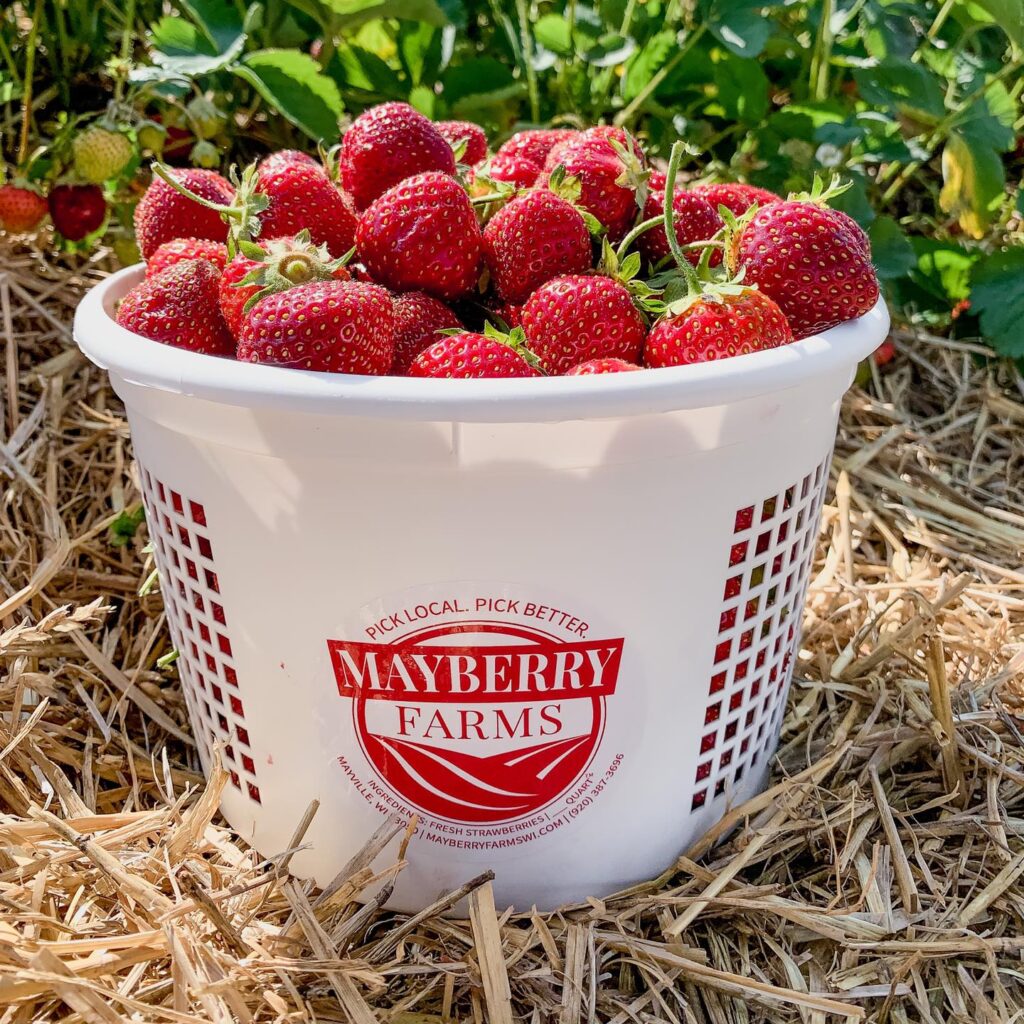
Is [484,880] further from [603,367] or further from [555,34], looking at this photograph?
[555,34]

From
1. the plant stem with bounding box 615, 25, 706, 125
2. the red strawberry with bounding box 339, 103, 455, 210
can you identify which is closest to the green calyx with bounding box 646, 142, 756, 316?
the red strawberry with bounding box 339, 103, 455, 210

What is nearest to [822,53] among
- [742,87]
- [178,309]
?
[742,87]

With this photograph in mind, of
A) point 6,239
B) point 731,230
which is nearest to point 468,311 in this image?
point 731,230

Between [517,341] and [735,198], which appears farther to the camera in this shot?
[735,198]

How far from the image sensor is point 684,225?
105 cm

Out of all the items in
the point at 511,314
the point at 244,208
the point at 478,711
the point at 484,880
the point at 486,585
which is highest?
the point at 244,208

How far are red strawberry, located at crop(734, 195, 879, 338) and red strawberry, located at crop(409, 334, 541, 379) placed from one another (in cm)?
22

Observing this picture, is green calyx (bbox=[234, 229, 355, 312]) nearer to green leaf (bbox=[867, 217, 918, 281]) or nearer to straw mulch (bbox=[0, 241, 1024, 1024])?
straw mulch (bbox=[0, 241, 1024, 1024])

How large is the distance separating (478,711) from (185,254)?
0.49 metres

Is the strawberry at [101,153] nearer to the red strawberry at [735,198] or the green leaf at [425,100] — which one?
the green leaf at [425,100]

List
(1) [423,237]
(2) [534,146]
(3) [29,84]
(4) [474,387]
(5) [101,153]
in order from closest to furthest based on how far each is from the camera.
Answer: (4) [474,387]
(1) [423,237]
(2) [534,146]
(5) [101,153]
(3) [29,84]

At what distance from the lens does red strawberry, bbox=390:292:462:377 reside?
937 mm

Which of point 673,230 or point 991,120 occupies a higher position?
point 673,230

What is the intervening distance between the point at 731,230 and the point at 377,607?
44 centimetres
